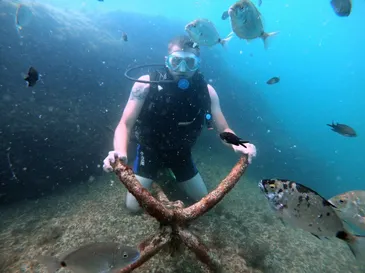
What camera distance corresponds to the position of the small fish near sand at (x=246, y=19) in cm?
361

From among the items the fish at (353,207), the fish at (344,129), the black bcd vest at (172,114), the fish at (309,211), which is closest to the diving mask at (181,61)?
the black bcd vest at (172,114)

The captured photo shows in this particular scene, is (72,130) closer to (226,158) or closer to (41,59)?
(41,59)

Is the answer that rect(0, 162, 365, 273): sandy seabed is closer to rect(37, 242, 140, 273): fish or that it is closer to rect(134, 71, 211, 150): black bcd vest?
rect(37, 242, 140, 273): fish

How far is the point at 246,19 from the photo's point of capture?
3.74 meters

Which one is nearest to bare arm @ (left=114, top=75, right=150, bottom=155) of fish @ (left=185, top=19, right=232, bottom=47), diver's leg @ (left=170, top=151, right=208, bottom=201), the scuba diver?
the scuba diver

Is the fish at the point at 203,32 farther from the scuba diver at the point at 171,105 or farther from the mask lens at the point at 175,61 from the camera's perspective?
the mask lens at the point at 175,61

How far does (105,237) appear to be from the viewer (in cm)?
381

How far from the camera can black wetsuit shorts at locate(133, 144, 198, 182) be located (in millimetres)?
5094

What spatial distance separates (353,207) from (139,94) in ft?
13.0

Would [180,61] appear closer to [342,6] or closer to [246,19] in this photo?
[246,19]

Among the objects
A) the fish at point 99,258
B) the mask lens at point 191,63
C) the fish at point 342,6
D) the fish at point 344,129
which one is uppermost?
the fish at point 342,6

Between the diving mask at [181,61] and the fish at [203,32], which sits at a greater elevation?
the fish at [203,32]

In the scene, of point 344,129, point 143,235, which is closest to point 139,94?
point 143,235

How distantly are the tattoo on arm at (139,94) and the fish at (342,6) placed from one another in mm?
4151
